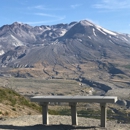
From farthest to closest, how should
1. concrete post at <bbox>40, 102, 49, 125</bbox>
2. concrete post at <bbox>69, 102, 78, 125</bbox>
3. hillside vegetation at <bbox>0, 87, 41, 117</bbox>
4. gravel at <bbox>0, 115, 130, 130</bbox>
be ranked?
1. hillside vegetation at <bbox>0, 87, 41, 117</bbox>
2. concrete post at <bbox>40, 102, 49, 125</bbox>
3. concrete post at <bbox>69, 102, 78, 125</bbox>
4. gravel at <bbox>0, 115, 130, 130</bbox>

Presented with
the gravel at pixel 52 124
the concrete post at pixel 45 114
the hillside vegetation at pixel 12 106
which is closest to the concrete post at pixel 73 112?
the gravel at pixel 52 124

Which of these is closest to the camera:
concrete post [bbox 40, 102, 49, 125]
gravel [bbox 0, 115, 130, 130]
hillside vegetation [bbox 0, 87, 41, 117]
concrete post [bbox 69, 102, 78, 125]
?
gravel [bbox 0, 115, 130, 130]

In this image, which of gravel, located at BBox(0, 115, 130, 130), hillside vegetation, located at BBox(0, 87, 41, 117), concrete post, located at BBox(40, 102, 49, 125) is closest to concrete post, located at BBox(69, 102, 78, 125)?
gravel, located at BBox(0, 115, 130, 130)

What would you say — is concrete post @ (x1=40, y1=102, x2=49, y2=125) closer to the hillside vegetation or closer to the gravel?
the gravel

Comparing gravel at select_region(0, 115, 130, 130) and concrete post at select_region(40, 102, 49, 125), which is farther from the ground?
concrete post at select_region(40, 102, 49, 125)

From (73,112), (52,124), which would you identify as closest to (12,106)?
(52,124)

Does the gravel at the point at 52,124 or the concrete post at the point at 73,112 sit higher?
the concrete post at the point at 73,112

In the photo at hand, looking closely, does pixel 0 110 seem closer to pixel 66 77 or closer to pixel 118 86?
pixel 118 86

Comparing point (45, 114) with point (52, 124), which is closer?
point (45, 114)

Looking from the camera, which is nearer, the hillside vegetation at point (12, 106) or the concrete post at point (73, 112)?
the concrete post at point (73, 112)

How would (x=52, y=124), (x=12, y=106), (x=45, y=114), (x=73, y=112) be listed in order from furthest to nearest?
1. (x=12, y=106)
2. (x=52, y=124)
3. (x=45, y=114)
4. (x=73, y=112)

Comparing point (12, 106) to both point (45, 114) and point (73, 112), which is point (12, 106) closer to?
point (45, 114)

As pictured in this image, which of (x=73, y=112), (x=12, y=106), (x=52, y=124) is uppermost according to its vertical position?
(x=73, y=112)

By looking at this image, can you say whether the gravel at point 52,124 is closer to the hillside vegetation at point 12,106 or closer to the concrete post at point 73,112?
the concrete post at point 73,112
